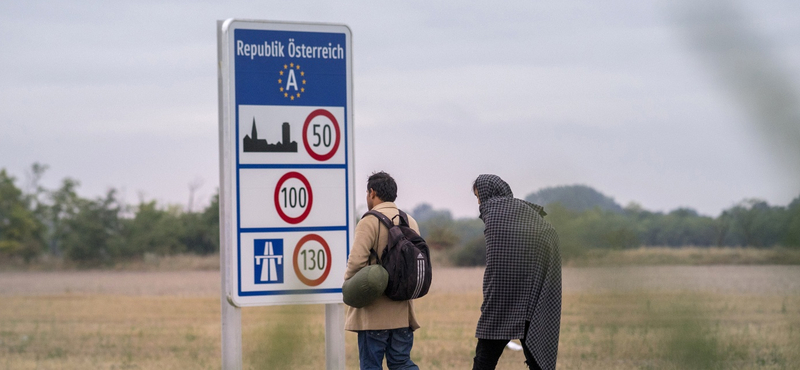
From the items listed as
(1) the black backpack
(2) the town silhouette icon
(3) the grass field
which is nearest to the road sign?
(2) the town silhouette icon

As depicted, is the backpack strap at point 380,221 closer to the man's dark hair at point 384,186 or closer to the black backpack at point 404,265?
the black backpack at point 404,265

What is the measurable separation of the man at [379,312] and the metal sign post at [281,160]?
0.15m

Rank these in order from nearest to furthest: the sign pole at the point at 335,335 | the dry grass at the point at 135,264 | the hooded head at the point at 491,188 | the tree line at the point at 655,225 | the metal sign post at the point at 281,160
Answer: the tree line at the point at 655,225, the metal sign post at the point at 281,160, the sign pole at the point at 335,335, the hooded head at the point at 491,188, the dry grass at the point at 135,264

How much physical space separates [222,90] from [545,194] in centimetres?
379

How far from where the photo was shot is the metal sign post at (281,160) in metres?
4.21

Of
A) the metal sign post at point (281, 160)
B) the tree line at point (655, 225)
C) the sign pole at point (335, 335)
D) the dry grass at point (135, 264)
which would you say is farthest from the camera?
the dry grass at point (135, 264)

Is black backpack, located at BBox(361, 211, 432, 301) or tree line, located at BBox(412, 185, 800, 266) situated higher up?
tree line, located at BBox(412, 185, 800, 266)

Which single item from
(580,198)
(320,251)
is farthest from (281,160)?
(580,198)

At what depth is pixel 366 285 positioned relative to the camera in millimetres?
4102

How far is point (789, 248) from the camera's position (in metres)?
0.44

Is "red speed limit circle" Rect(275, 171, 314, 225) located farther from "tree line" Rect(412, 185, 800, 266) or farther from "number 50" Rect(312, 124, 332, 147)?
"tree line" Rect(412, 185, 800, 266)

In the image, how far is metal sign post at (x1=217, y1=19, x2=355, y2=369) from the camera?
4215mm

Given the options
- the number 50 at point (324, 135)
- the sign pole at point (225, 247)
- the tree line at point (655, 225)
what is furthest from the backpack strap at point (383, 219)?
the tree line at point (655, 225)

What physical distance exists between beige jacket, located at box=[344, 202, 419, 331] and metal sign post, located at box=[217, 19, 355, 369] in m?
0.16
